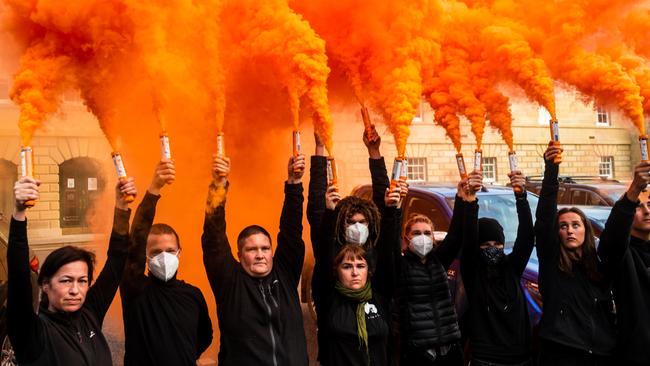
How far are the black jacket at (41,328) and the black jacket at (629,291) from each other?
10.6 ft

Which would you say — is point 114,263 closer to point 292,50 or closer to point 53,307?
point 53,307

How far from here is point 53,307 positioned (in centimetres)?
304

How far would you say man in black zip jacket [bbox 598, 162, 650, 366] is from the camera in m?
3.86

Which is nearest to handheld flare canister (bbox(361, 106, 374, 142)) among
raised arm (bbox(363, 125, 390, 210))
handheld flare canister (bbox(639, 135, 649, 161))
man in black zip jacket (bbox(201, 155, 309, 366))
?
raised arm (bbox(363, 125, 390, 210))

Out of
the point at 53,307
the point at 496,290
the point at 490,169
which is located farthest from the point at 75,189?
the point at 496,290

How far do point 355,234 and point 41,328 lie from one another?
2.01 m

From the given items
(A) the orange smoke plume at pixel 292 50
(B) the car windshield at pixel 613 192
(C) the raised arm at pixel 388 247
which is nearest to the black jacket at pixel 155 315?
(C) the raised arm at pixel 388 247

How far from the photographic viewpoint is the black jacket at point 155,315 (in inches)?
137

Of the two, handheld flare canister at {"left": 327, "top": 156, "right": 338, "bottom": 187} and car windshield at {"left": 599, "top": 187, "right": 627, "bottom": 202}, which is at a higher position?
handheld flare canister at {"left": 327, "top": 156, "right": 338, "bottom": 187}

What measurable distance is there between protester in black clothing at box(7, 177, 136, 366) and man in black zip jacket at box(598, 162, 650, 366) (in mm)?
3230

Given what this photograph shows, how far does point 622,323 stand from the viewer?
156 inches

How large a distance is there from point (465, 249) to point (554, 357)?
3.09 feet

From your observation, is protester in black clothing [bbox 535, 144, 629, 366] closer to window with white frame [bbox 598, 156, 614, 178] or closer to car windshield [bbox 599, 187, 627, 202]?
car windshield [bbox 599, 187, 627, 202]

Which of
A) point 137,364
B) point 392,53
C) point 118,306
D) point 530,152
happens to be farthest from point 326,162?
point 530,152
